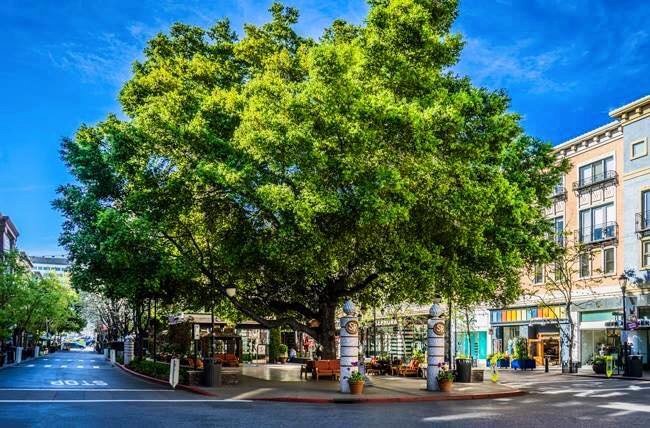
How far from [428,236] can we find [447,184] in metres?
2.63

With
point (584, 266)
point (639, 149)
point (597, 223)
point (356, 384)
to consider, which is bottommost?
point (356, 384)

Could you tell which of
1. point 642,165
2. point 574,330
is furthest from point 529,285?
point 642,165

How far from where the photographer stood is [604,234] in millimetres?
52250

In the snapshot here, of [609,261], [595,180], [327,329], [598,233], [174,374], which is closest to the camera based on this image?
[174,374]

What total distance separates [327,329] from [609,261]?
27.3 meters

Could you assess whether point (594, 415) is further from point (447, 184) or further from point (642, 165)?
point (642, 165)

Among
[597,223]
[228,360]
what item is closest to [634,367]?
[597,223]

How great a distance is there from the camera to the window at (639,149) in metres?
48.9

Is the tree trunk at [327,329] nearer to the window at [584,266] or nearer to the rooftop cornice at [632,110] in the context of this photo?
the rooftop cornice at [632,110]

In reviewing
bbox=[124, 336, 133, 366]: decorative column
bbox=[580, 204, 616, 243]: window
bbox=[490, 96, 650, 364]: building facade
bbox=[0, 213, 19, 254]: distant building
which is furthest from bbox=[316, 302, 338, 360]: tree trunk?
bbox=[0, 213, 19, 254]: distant building

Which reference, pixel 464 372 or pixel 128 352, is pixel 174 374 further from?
pixel 128 352

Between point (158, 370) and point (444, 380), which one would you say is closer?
point (444, 380)

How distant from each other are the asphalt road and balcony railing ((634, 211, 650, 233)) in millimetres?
23741

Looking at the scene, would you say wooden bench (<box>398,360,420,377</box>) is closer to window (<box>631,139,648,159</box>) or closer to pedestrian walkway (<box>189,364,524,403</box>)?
pedestrian walkway (<box>189,364,524,403</box>)
